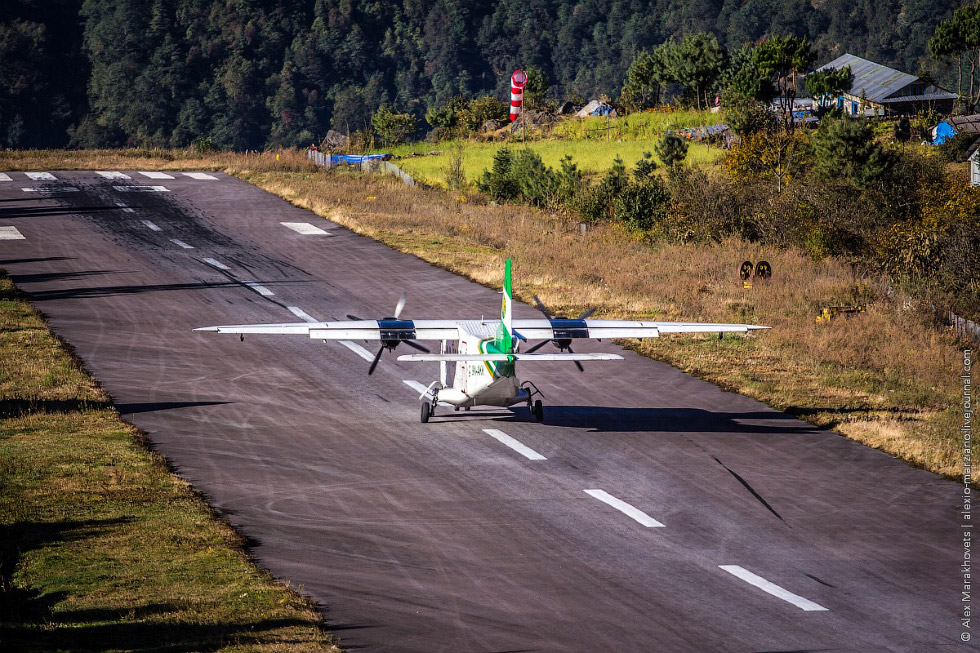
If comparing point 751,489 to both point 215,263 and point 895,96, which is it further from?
point 895,96

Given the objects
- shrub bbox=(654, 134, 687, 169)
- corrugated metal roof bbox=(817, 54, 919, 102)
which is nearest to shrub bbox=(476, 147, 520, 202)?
shrub bbox=(654, 134, 687, 169)

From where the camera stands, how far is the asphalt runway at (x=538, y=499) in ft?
62.7

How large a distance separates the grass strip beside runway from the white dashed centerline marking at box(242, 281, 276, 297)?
18219mm

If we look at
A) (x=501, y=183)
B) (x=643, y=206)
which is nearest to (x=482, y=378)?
(x=643, y=206)

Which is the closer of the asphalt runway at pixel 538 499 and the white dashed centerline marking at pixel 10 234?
the asphalt runway at pixel 538 499

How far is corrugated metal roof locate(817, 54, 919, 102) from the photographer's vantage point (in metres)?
103

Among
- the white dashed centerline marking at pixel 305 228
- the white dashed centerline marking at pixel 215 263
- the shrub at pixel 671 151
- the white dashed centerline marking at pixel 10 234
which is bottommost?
the white dashed centerline marking at pixel 215 263

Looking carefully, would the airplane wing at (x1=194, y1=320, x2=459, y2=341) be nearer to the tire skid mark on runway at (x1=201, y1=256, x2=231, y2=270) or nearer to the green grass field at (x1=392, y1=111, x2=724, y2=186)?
the tire skid mark on runway at (x1=201, y1=256, x2=231, y2=270)

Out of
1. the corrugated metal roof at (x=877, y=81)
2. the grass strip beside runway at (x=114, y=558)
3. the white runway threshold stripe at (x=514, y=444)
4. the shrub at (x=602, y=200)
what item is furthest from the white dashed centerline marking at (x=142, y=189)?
the corrugated metal roof at (x=877, y=81)

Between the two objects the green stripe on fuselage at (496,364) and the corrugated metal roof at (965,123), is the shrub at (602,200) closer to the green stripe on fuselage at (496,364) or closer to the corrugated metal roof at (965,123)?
the corrugated metal roof at (965,123)

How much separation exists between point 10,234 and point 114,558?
153ft

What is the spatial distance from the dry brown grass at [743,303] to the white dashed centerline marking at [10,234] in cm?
1806

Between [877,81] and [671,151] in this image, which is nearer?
[671,151]

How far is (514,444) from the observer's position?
29.3 m
